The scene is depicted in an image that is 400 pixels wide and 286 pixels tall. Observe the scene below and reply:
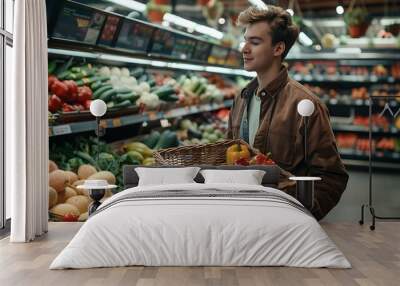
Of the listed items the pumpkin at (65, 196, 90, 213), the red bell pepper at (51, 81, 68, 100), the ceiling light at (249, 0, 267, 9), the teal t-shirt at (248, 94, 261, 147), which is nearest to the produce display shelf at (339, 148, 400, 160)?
the teal t-shirt at (248, 94, 261, 147)

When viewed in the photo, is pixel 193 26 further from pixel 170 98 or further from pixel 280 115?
pixel 280 115

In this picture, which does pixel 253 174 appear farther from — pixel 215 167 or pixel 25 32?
pixel 25 32

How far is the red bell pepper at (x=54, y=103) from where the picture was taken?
21.7 ft

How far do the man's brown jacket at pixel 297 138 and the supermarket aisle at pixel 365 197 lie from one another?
1.14 ft

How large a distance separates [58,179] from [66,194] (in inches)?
7.6

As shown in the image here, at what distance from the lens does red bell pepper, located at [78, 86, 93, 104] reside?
6.85 m

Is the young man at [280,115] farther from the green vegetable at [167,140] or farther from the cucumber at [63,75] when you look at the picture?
the cucumber at [63,75]

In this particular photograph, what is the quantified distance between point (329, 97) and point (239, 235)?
364 centimetres

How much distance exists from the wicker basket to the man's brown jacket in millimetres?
351

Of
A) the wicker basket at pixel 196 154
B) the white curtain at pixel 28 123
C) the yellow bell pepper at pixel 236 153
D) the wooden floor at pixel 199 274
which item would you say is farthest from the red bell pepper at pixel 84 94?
the wooden floor at pixel 199 274

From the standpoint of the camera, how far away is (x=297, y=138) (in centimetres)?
675

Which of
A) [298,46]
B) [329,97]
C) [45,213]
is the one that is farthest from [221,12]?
[45,213]

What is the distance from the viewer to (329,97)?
7.46 m

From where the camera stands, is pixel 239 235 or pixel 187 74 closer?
pixel 239 235
